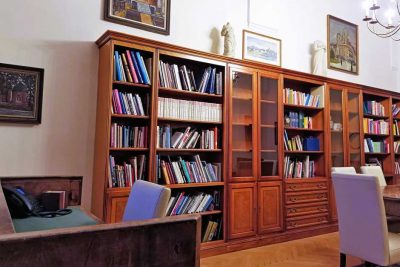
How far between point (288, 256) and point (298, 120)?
1.70 metres

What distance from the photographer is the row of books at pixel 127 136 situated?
8.48ft

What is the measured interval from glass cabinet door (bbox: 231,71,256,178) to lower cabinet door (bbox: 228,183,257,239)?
0.14m

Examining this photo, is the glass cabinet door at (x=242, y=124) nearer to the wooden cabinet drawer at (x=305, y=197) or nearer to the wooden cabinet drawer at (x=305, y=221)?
the wooden cabinet drawer at (x=305, y=197)

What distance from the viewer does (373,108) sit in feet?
15.5

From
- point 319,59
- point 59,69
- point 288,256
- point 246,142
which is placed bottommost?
point 288,256

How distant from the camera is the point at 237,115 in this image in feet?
10.9

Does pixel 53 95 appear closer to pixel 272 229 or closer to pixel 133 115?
pixel 133 115

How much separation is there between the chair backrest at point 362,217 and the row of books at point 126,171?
1615 millimetres

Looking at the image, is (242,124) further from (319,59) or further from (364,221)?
(319,59)

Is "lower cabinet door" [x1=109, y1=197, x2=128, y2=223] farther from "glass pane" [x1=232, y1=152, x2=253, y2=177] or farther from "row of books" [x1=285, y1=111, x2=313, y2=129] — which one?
"row of books" [x1=285, y1=111, x2=313, y2=129]

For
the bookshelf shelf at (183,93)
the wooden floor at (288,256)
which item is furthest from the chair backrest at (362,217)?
the bookshelf shelf at (183,93)

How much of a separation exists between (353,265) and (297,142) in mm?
1558

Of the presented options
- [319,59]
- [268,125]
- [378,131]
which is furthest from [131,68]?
[378,131]

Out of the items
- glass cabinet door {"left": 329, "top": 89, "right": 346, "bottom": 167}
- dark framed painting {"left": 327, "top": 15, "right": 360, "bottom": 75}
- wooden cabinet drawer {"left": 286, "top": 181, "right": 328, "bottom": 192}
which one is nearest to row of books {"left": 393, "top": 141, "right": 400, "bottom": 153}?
dark framed painting {"left": 327, "top": 15, "right": 360, "bottom": 75}
